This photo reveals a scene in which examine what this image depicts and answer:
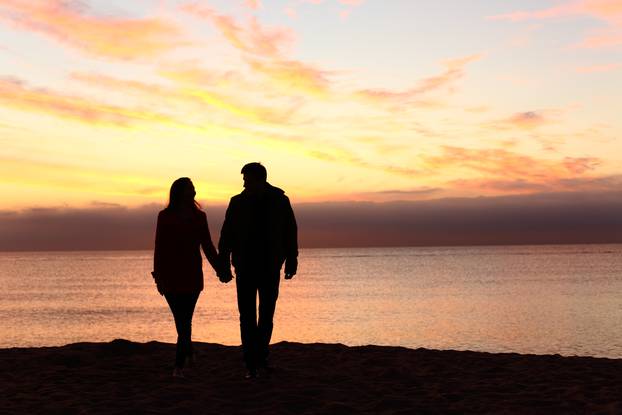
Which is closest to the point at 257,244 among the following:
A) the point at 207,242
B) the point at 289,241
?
the point at 289,241

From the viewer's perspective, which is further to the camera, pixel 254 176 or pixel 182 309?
pixel 182 309

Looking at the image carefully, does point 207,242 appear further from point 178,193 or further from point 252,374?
point 252,374

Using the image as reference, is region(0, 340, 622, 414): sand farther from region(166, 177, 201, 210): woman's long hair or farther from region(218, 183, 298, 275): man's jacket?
region(166, 177, 201, 210): woman's long hair

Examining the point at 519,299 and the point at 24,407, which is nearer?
the point at 24,407

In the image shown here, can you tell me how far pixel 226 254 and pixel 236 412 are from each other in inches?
83.8

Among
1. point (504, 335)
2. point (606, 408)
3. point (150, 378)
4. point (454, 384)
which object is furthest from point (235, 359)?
point (504, 335)

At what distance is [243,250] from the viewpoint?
8.52 m

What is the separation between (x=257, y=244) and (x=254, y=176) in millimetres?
838

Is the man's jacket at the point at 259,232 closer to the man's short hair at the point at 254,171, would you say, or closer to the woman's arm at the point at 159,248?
the man's short hair at the point at 254,171

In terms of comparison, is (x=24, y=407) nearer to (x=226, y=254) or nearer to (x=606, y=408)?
(x=226, y=254)

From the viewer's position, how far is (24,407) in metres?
7.61

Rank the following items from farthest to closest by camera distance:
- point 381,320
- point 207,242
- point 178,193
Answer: point 381,320 → point 207,242 → point 178,193

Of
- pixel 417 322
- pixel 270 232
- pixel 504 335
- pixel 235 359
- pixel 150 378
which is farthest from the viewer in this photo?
pixel 417 322

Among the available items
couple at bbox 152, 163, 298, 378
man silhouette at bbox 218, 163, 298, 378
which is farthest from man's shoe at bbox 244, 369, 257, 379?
man silhouette at bbox 218, 163, 298, 378
